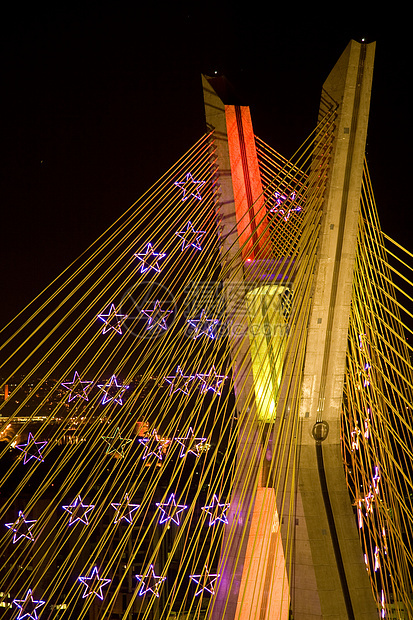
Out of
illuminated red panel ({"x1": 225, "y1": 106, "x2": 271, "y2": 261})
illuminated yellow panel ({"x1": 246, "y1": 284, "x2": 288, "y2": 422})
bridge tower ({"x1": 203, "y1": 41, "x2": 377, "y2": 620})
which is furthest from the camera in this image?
illuminated red panel ({"x1": 225, "y1": 106, "x2": 271, "y2": 261})

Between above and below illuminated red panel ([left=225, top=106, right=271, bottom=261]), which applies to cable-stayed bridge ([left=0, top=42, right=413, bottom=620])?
below

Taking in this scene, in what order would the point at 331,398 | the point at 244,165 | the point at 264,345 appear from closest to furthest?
1. the point at 331,398
2. the point at 264,345
3. the point at 244,165

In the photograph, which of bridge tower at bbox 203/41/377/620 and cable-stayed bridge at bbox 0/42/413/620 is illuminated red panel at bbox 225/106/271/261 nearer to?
cable-stayed bridge at bbox 0/42/413/620

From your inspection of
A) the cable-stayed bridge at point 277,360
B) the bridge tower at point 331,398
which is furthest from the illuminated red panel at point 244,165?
the bridge tower at point 331,398

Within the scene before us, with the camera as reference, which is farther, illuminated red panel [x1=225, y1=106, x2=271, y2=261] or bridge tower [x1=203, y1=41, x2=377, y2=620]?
illuminated red panel [x1=225, y1=106, x2=271, y2=261]

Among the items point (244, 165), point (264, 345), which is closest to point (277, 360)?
point (264, 345)

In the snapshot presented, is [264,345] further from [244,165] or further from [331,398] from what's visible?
[244,165]

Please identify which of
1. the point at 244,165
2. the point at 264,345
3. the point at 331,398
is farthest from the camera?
the point at 244,165

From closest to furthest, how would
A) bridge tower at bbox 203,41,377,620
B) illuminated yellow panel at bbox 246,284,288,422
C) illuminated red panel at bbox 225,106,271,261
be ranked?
1. bridge tower at bbox 203,41,377,620
2. illuminated yellow panel at bbox 246,284,288,422
3. illuminated red panel at bbox 225,106,271,261

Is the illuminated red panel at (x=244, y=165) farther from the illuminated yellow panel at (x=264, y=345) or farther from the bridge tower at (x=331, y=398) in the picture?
the bridge tower at (x=331, y=398)

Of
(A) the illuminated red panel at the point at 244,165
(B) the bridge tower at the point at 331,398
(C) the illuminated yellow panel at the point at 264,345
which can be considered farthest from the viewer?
(A) the illuminated red panel at the point at 244,165

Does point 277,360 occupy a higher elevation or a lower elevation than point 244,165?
lower

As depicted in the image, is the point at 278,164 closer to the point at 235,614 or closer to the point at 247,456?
the point at 247,456

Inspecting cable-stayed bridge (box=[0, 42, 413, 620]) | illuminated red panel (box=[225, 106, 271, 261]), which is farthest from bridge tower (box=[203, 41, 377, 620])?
illuminated red panel (box=[225, 106, 271, 261])
